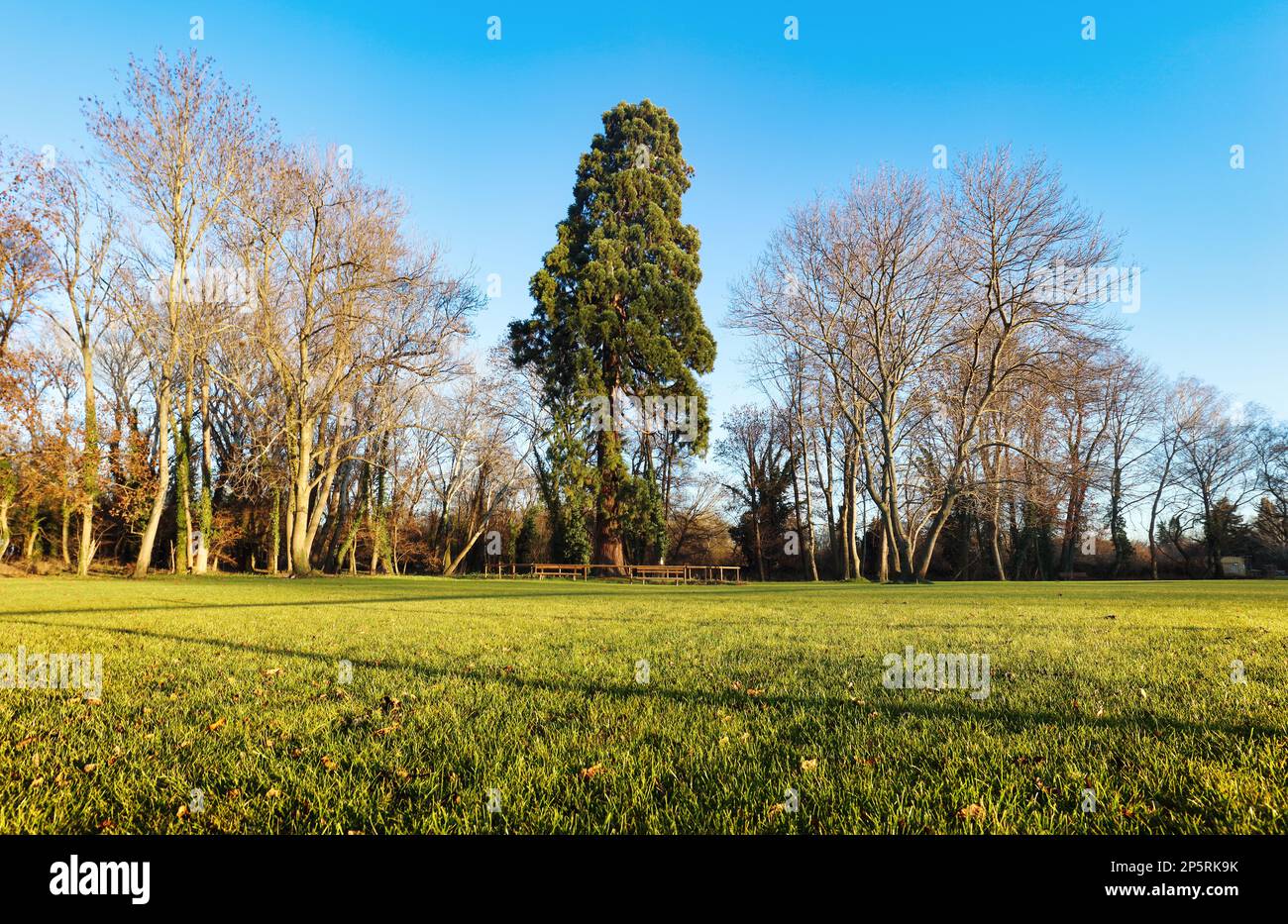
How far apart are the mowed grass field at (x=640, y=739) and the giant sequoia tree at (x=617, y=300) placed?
23075 mm

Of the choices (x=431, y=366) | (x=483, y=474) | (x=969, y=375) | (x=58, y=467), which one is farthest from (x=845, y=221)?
(x=58, y=467)

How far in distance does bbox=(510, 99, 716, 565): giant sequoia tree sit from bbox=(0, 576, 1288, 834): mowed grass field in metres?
23.1

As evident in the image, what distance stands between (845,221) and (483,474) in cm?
2404

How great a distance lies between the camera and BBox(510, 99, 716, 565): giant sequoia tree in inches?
1155

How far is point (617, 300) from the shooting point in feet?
99.7

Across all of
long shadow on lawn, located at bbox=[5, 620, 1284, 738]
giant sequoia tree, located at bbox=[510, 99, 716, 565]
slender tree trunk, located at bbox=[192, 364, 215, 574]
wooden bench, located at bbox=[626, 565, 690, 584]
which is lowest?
wooden bench, located at bbox=[626, 565, 690, 584]

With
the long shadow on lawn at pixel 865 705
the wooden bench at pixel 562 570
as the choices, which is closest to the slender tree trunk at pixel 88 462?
the wooden bench at pixel 562 570

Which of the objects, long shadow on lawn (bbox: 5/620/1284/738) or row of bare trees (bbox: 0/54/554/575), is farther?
row of bare trees (bbox: 0/54/554/575)

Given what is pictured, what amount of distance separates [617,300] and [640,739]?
93.6 feet

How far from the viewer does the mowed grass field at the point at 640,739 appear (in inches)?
94.1

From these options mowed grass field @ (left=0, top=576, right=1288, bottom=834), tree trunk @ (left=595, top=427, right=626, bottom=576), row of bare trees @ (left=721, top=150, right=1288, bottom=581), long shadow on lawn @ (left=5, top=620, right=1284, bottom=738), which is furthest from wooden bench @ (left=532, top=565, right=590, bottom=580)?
long shadow on lawn @ (left=5, top=620, right=1284, bottom=738)

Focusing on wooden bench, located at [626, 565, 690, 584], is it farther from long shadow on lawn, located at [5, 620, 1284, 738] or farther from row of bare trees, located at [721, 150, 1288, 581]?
long shadow on lawn, located at [5, 620, 1284, 738]

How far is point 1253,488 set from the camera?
4678 cm

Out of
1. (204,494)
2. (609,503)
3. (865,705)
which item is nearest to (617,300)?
(609,503)
